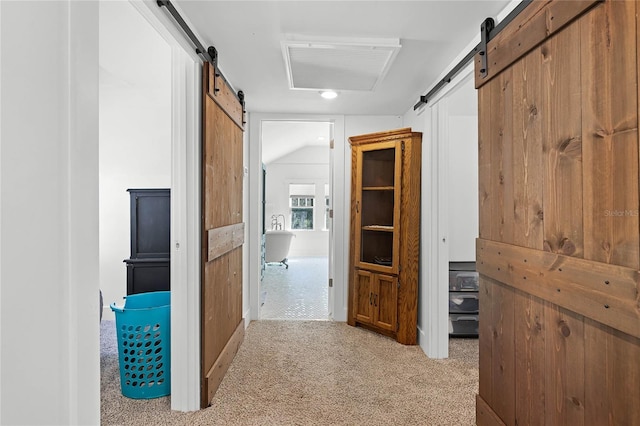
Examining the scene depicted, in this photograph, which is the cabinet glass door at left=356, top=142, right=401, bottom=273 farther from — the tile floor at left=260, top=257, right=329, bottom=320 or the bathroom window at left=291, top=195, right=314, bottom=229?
the bathroom window at left=291, top=195, right=314, bottom=229

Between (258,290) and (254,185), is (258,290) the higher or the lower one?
the lower one

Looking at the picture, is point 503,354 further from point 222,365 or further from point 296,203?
point 296,203

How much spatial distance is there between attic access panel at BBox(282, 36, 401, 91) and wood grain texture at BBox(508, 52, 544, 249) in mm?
784

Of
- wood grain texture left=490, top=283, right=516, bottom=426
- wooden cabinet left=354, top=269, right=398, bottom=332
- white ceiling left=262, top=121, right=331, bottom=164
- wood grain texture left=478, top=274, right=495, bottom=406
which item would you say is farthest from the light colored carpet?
white ceiling left=262, top=121, right=331, bottom=164

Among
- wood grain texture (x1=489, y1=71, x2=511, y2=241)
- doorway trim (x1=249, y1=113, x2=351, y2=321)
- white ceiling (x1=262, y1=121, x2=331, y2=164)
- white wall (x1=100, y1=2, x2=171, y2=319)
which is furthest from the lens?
white ceiling (x1=262, y1=121, x2=331, y2=164)

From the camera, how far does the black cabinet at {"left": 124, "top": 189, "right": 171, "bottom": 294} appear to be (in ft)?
9.61

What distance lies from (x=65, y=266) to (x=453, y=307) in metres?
3.07

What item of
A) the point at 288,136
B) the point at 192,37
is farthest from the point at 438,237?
the point at 288,136

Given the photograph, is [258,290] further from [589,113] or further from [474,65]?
[589,113]

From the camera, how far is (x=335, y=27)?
1.85 metres

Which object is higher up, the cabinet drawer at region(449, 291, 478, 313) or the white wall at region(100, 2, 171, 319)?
the white wall at region(100, 2, 171, 319)

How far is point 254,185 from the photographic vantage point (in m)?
3.59

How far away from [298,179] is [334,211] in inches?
188

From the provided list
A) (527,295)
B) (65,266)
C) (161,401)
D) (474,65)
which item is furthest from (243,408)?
(474,65)
